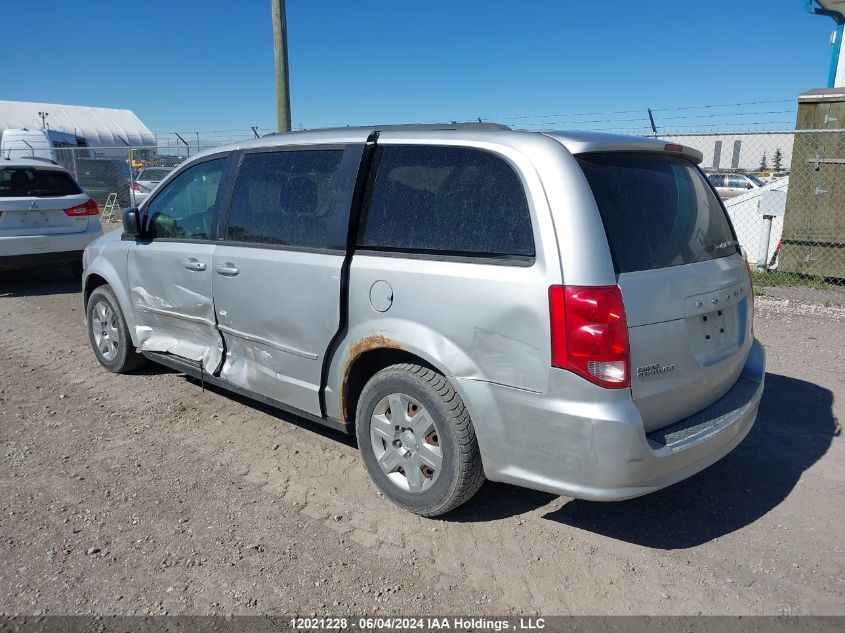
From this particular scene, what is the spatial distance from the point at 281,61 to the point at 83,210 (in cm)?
350

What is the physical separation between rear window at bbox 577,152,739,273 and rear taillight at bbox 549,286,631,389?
0.20m

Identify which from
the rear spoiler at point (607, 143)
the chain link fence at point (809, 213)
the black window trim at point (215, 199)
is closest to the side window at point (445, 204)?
the rear spoiler at point (607, 143)

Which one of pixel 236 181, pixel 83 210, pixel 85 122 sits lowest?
pixel 83 210

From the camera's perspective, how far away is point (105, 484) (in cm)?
367

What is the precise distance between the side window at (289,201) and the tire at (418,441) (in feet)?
2.76

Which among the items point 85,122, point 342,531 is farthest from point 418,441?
point 85,122

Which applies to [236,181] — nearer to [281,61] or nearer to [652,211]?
[652,211]

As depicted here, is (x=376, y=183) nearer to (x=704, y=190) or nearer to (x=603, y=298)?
(x=603, y=298)

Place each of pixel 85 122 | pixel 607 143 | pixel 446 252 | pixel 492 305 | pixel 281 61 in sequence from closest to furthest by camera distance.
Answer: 1. pixel 492 305
2. pixel 607 143
3. pixel 446 252
4. pixel 281 61
5. pixel 85 122

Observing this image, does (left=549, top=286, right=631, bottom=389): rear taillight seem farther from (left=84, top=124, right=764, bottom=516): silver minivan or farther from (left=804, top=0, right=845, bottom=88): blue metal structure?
(left=804, top=0, right=845, bottom=88): blue metal structure

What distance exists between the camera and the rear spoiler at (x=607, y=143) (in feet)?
9.54

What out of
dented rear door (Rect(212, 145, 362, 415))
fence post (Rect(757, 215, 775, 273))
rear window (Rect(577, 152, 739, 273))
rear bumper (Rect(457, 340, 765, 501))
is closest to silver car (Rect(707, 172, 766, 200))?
fence post (Rect(757, 215, 775, 273))

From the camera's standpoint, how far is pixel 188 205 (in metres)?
4.68

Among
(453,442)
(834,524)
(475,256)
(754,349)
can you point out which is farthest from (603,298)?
(834,524)
